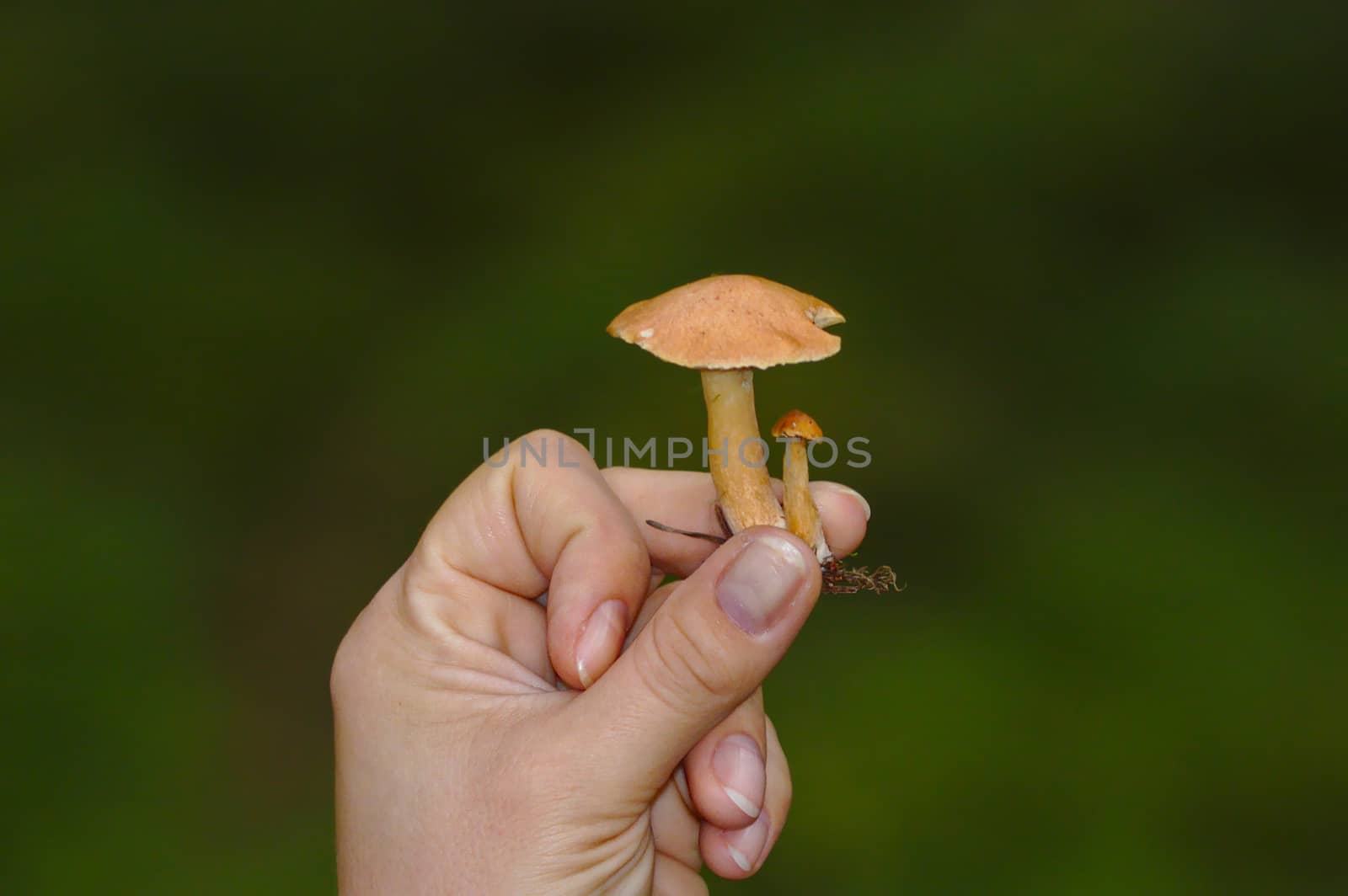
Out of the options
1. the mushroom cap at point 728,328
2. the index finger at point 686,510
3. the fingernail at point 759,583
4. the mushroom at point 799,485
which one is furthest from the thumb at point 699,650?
the index finger at point 686,510

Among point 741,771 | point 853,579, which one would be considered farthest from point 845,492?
point 741,771

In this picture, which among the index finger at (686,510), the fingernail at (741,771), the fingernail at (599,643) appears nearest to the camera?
the fingernail at (599,643)

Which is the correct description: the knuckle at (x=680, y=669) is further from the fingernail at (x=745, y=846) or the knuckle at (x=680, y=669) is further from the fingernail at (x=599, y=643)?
the fingernail at (x=745, y=846)

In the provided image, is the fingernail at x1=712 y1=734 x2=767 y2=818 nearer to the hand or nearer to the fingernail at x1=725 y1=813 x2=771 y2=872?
the hand

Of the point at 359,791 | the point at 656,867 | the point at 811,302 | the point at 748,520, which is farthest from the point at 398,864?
the point at 811,302

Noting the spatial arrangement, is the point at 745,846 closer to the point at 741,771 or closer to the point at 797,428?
the point at 741,771

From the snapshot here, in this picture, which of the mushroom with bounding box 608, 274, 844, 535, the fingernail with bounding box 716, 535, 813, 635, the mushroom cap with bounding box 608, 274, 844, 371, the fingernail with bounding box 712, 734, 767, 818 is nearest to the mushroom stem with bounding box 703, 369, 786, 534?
the mushroom with bounding box 608, 274, 844, 535

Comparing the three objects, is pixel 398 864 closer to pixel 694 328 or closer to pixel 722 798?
pixel 722 798
